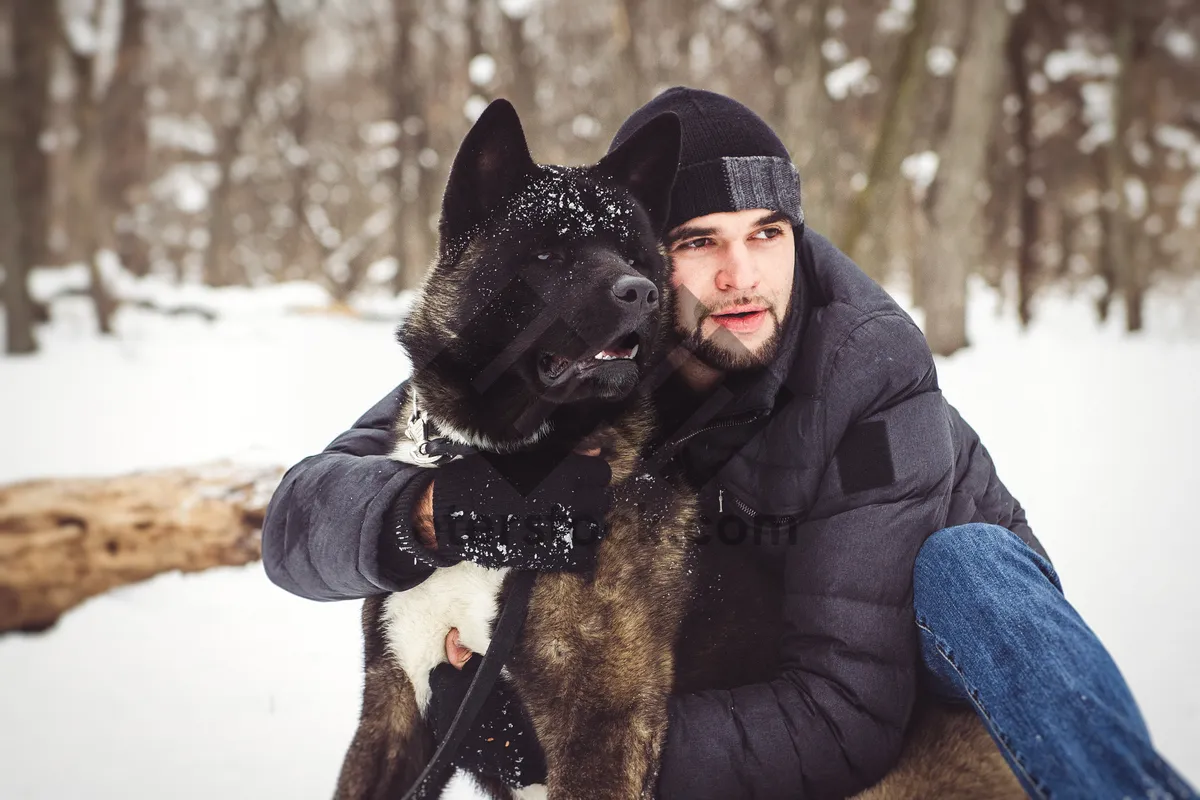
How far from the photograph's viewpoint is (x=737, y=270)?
6.84 feet

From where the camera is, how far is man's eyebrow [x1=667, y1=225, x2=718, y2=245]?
2.20 m

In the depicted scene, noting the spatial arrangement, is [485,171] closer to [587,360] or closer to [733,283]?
[587,360]

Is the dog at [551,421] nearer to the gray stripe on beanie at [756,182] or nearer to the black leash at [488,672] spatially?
the black leash at [488,672]

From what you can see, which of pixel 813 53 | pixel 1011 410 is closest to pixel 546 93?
pixel 813 53

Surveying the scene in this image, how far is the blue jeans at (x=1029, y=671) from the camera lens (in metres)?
1.38

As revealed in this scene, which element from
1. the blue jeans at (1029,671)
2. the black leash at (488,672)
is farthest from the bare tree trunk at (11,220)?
the blue jeans at (1029,671)

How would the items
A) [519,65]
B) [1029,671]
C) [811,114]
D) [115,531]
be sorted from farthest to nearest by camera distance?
1. [519,65]
2. [811,114]
3. [115,531]
4. [1029,671]

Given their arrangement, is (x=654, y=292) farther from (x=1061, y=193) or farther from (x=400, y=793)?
(x=1061, y=193)

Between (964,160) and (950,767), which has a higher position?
(964,160)

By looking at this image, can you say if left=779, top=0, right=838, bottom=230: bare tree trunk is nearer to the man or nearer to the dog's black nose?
the man

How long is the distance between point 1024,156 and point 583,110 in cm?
1086

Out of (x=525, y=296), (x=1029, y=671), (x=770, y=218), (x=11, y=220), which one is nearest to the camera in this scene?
(x=1029, y=671)

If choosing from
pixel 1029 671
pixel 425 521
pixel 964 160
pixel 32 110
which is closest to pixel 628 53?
pixel 964 160

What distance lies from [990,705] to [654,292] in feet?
3.63
